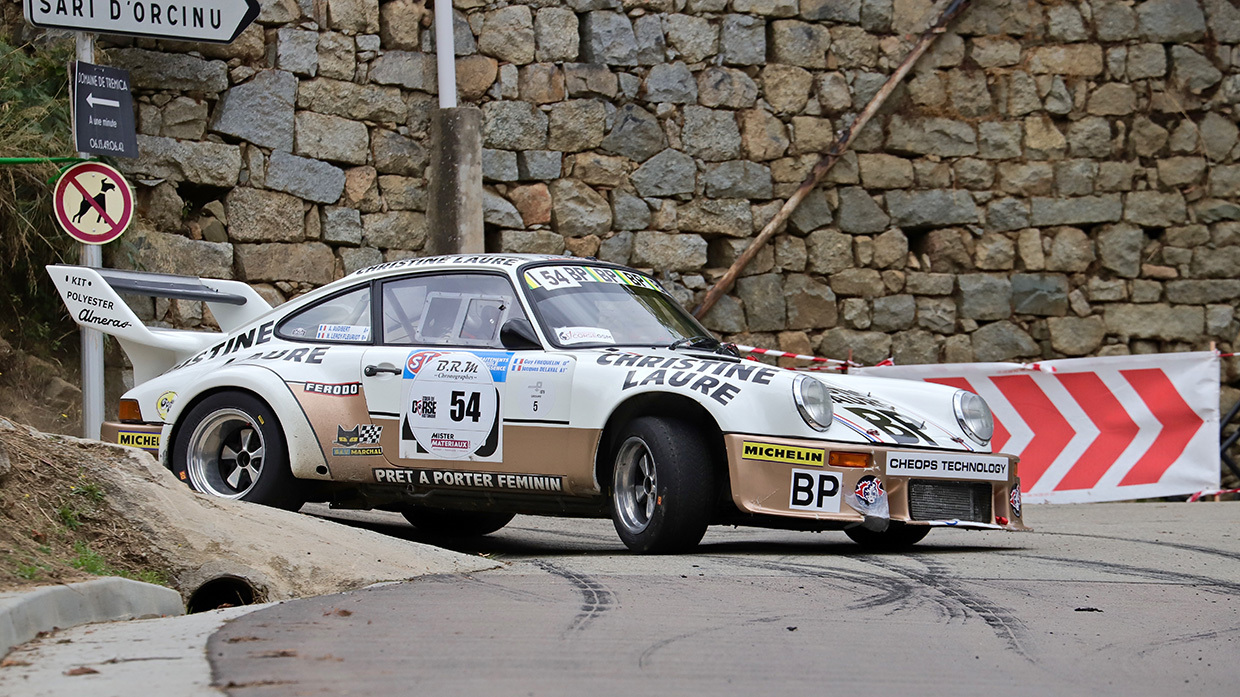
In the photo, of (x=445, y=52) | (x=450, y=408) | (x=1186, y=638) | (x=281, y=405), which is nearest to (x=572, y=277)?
(x=450, y=408)

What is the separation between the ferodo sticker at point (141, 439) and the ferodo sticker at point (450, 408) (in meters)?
1.55

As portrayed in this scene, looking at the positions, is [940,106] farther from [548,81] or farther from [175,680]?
[175,680]

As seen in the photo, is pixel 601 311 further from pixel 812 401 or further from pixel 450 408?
pixel 812 401

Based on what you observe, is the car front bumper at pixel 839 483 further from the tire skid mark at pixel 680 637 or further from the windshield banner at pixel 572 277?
the tire skid mark at pixel 680 637

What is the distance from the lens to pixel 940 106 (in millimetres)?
14992

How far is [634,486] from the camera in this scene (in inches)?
283

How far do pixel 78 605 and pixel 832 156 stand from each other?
10751 millimetres

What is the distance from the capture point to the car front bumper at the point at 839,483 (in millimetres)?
6844

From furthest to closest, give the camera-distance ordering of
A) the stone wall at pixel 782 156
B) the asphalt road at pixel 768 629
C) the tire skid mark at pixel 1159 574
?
the stone wall at pixel 782 156 < the tire skid mark at pixel 1159 574 < the asphalt road at pixel 768 629

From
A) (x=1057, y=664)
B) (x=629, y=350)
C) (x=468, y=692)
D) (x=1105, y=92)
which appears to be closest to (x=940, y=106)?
(x=1105, y=92)

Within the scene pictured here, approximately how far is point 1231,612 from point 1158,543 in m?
2.62

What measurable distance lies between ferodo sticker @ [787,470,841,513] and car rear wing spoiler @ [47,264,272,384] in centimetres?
358

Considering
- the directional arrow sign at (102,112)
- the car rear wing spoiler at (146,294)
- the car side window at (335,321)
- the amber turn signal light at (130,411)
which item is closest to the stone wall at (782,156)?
the directional arrow sign at (102,112)

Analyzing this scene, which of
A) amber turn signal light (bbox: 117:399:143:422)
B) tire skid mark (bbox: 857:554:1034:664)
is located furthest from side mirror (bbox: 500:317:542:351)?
amber turn signal light (bbox: 117:399:143:422)
